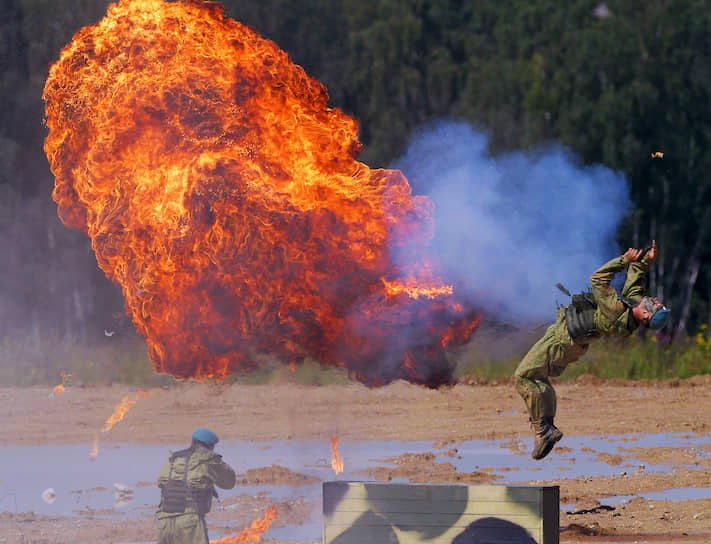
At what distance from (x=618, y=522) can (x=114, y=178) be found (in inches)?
338

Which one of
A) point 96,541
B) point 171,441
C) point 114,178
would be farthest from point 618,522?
point 171,441

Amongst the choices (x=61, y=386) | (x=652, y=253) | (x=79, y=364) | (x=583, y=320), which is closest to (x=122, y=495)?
(x=583, y=320)

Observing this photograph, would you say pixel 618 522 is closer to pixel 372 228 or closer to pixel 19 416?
pixel 372 228

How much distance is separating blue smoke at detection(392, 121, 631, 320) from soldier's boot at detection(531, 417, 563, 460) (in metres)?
1.85

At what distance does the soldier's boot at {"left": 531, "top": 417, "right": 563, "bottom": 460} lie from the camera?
1252 centimetres

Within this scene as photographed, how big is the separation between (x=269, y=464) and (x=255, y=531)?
6177mm

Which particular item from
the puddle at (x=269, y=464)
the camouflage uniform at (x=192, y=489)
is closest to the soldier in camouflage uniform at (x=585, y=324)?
the camouflage uniform at (x=192, y=489)

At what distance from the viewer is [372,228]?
1459 cm

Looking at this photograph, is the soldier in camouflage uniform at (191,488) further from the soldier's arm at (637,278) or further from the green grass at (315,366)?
the green grass at (315,366)

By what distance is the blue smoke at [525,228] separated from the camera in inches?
571

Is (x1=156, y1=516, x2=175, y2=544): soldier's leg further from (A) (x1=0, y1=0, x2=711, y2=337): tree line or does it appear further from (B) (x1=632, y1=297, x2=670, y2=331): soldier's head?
(A) (x1=0, y1=0, x2=711, y2=337): tree line

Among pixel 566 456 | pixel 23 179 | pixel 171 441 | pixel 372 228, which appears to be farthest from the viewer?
pixel 23 179

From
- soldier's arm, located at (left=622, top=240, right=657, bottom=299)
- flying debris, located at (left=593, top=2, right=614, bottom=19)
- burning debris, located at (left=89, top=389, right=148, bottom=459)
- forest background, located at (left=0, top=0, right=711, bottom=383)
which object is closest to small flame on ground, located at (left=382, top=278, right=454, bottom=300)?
soldier's arm, located at (left=622, top=240, right=657, bottom=299)

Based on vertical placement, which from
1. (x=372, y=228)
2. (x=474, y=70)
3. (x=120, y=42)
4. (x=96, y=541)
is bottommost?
(x=96, y=541)
